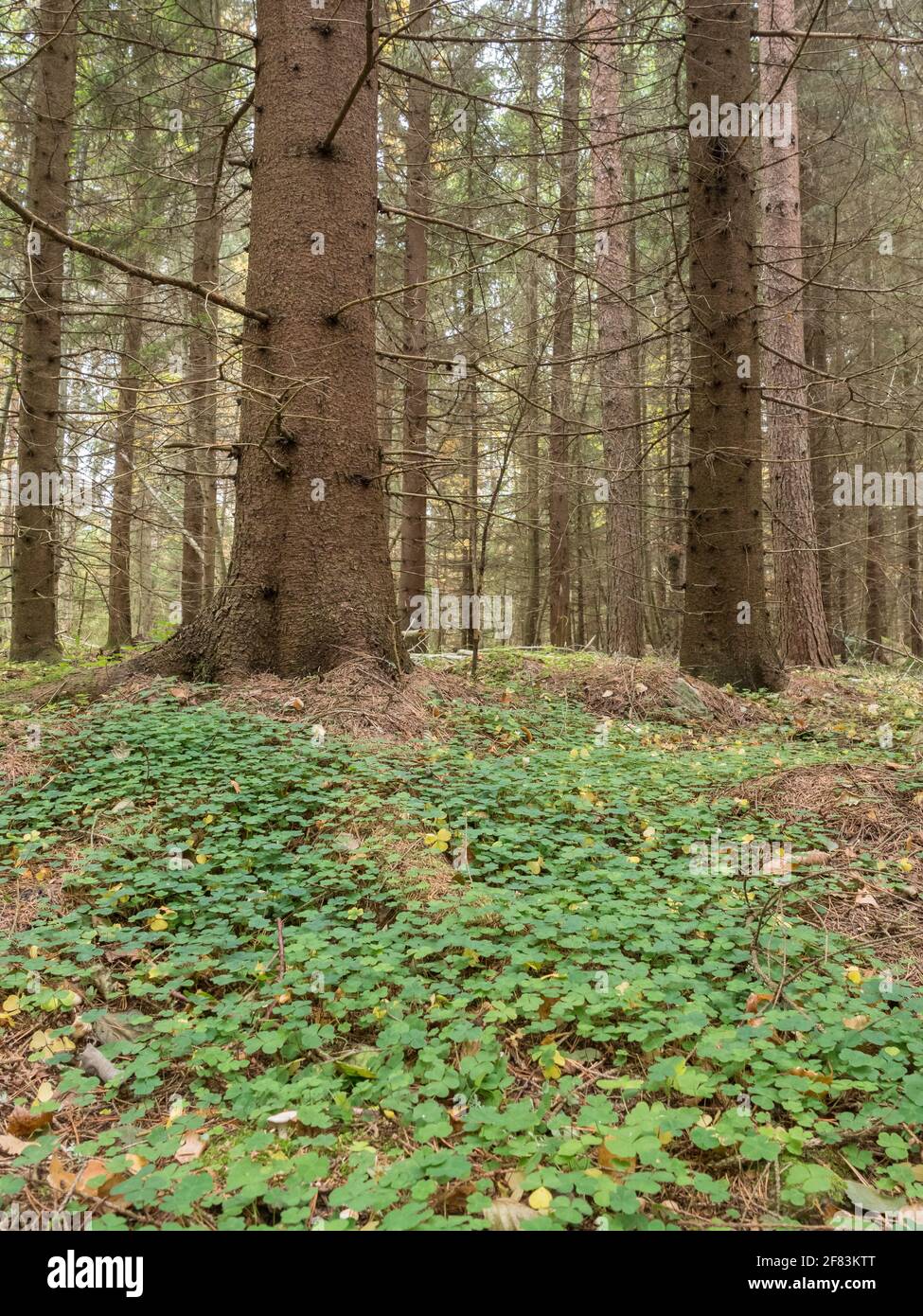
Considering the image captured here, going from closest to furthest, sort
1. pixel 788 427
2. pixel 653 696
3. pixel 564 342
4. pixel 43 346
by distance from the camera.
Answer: pixel 653 696 → pixel 43 346 → pixel 788 427 → pixel 564 342

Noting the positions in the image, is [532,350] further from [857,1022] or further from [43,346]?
[857,1022]

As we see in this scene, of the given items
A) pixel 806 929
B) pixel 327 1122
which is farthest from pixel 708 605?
pixel 327 1122

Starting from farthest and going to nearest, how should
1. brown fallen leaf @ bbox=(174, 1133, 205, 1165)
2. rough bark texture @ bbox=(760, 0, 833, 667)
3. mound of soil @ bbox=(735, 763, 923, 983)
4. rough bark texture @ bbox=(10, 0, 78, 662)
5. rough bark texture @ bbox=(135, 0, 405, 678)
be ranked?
rough bark texture @ bbox=(760, 0, 833, 667)
rough bark texture @ bbox=(10, 0, 78, 662)
rough bark texture @ bbox=(135, 0, 405, 678)
mound of soil @ bbox=(735, 763, 923, 983)
brown fallen leaf @ bbox=(174, 1133, 205, 1165)

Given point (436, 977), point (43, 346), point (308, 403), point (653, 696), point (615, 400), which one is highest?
point (615, 400)

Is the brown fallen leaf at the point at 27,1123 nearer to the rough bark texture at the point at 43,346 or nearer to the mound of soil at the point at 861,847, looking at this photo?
the mound of soil at the point at 861,847

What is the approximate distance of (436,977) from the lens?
9.87ft

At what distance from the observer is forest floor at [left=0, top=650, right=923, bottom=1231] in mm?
2027

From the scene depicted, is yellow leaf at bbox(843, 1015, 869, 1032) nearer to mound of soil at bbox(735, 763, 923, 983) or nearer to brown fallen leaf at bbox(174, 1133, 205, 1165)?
mound of soil at bbox(735, 763, 923, 983)

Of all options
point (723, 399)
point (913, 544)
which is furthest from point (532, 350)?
point (913, 544)

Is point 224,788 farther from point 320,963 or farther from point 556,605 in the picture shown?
point 556,605

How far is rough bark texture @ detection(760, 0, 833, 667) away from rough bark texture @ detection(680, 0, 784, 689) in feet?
9.35

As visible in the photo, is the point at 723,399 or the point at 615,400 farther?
the point at 615,400

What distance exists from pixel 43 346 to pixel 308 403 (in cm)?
530

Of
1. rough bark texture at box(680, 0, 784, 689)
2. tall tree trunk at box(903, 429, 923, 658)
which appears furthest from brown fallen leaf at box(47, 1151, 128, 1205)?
tall tree trunk at box(903, 429, 923, 658)
